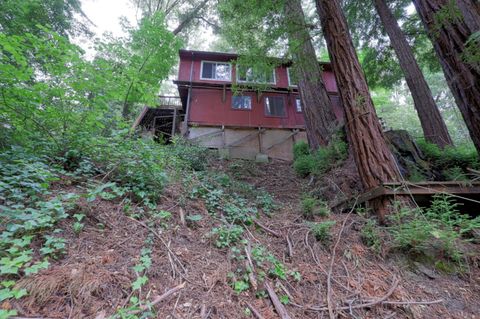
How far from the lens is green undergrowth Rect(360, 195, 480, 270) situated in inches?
94.8

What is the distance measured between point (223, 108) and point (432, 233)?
11.2 meters

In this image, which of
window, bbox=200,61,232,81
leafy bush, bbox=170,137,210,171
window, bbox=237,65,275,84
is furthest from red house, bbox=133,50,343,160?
window, bbox=237,65,275,84

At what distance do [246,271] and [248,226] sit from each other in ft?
3.17

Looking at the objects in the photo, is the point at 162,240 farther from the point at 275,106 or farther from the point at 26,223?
the point at 275,106

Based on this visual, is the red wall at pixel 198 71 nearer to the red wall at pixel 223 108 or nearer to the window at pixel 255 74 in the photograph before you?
the red wall at pixel 223 108

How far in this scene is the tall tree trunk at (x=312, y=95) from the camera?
5469 mm

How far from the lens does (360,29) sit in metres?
7.84

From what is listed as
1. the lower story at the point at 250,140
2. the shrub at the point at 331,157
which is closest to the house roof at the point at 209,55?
the lower story at the point at 250,140

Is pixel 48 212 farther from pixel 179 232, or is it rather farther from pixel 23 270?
pixel 179 232

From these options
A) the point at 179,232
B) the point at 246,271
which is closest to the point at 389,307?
the point at 246,271

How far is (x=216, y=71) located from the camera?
1322cm

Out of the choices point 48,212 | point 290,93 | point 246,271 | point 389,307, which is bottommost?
point 389,307

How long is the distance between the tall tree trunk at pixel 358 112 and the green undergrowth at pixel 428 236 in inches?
11.4

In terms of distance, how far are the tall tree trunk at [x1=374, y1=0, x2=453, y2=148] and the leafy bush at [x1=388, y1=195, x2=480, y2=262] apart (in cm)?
392
